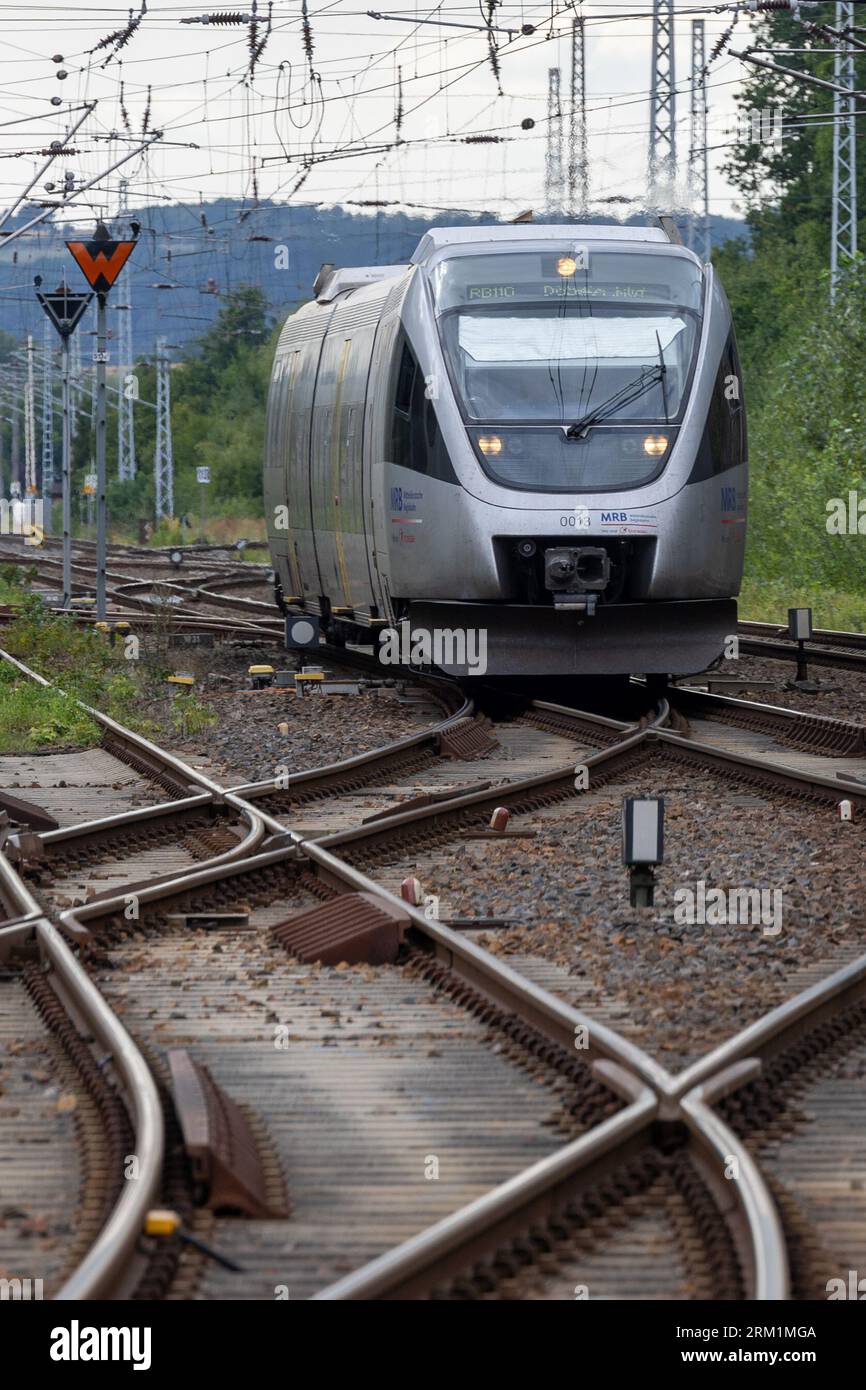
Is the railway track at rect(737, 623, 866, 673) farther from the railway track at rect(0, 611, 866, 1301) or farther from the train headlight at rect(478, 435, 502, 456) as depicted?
the railway track at rect(0, 611, 866, 1301)

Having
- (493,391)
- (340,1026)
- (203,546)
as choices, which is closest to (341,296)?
(493,391)

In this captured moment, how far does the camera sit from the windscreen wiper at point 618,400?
1435 centimetres

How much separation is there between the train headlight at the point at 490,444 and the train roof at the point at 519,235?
1751 millimetres

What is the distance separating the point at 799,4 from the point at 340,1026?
39.5ft

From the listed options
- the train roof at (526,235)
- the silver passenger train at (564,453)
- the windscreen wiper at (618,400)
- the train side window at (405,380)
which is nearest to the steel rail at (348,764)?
the silver passenger train at (564,453)

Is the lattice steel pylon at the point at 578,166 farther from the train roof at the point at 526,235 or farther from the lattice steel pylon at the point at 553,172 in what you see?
the train roof at the point at 526,235

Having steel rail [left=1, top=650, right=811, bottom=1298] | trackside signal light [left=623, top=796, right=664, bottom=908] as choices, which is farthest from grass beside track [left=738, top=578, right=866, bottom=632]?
trackside signal light [left=623, top=796, right=664, bottom=908]

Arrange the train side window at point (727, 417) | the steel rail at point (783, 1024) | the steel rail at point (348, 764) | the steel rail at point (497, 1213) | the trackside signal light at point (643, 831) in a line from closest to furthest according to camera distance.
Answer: the steel rail at point (497, 1213), the steel rail at point (783, 1024), the trackside signal light at point (643, 831), the steel rail at point (348, 764), the train side window at point (727, 417)

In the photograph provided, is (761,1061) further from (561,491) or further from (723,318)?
(723,318)

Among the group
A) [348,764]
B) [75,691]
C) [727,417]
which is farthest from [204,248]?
[348,764]

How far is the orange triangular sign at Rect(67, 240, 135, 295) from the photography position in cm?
1978

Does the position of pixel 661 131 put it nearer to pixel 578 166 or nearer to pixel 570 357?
pixel 578 166

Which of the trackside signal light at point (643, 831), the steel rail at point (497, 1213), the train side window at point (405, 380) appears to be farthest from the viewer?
the train side window at point (405, 380)

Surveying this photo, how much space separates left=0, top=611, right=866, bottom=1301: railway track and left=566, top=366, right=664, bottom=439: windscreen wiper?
20.6 feet
